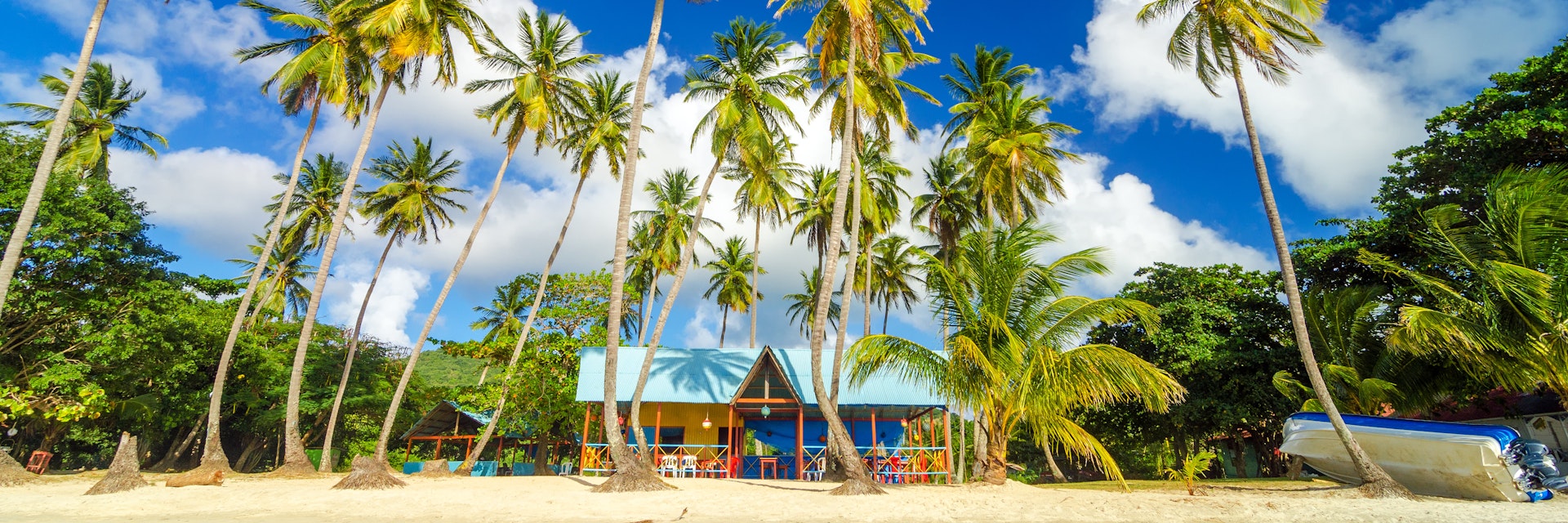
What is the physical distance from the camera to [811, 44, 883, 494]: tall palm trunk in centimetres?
1162

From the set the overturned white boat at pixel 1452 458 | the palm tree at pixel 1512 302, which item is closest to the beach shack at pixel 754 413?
the overturned white boat at pixel 1452 458

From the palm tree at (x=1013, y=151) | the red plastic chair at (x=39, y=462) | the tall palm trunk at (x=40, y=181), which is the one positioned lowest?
the red plastic chair at (x=39, y=462)

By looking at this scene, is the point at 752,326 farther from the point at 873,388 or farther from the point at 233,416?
the point at 233,416

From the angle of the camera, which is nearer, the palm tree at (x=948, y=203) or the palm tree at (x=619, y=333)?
the palm tree at (x=619, y=333)

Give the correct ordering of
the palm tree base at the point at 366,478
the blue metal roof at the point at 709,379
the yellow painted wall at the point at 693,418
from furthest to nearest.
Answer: the yellow painted wall at the point at 693,418, the blue metal roof at the point at 709,379, the palm tree base at the point at 366,478

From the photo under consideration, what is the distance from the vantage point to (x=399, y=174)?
22.4m

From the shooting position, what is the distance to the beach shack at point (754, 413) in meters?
18.5

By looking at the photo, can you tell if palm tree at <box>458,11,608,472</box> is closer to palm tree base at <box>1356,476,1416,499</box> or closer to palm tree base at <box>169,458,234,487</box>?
palm tree base at <box>169,458,234,487</box>

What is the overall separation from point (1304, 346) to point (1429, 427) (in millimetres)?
2149

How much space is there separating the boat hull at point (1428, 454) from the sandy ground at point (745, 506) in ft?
1.78

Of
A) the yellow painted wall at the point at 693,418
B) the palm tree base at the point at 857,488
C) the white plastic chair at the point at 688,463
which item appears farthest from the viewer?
the yellow painted wall at the point at 693,418

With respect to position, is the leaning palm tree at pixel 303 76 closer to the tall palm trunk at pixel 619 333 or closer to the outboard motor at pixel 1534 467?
the tall palm trunk at pixel 619 333

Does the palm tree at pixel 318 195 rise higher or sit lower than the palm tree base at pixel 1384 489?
higher

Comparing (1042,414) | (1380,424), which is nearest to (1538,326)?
(1380,424)
